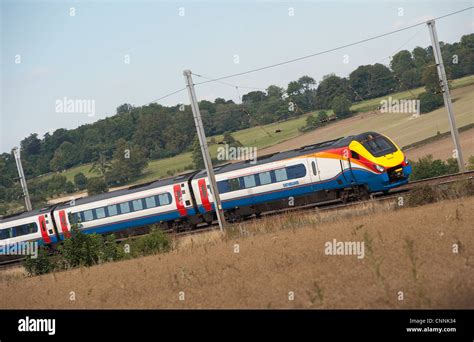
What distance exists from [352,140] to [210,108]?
100m

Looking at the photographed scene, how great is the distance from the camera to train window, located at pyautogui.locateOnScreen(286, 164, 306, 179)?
30.4 m

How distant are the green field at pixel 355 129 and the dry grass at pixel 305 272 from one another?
50621 millimetres

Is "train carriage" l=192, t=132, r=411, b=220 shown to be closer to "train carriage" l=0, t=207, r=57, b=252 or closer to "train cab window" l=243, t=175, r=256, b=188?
"train cab window" l=243, t=175, r=256, b=188

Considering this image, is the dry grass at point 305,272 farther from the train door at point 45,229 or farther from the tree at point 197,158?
the tree at point 197,158

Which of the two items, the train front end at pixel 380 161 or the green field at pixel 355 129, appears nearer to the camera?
the train front end at pixel 380 161

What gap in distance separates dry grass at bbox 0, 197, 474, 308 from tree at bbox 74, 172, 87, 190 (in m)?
70.2

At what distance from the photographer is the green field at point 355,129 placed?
237 ft

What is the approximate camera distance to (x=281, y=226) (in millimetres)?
24625

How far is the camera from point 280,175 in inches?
1230

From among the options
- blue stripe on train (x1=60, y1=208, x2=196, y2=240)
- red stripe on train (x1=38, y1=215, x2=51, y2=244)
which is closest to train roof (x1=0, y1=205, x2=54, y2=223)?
red stripe on train (x1=38, y1=215, x2=51, y2=244)

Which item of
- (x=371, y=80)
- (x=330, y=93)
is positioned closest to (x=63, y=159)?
(x=330, y=93)

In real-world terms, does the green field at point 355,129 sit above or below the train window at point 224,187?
above

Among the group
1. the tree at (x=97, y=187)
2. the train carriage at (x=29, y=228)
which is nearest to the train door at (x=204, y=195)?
the train carriage at (x=29, y=228)
